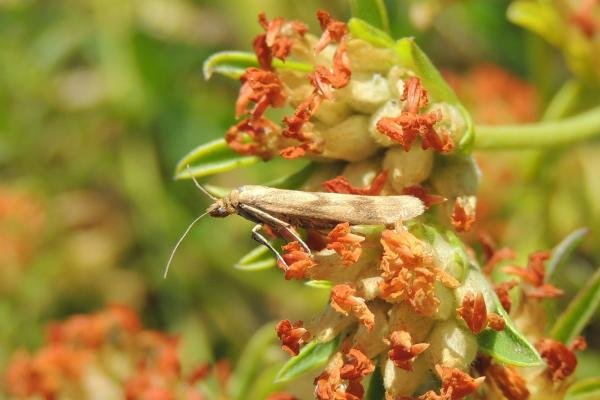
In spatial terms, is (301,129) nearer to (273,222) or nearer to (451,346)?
(273,222)

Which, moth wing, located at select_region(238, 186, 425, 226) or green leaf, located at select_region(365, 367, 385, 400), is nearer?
moth wing, located at select_region(238, 186, 425, 226)

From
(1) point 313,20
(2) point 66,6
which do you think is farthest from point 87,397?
(2) point 66,6

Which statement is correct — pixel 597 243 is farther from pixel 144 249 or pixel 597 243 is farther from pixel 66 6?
pixel 66 6

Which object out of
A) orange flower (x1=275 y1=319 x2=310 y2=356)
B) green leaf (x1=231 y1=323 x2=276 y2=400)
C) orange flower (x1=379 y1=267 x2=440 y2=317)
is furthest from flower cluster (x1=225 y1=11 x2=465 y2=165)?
green leaf (x1=231 y1=323 x2=276 y2=400)

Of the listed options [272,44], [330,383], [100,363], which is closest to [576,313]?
[330,383]

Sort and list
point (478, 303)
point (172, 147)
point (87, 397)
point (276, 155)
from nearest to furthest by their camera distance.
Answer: point (478, 303) < point (276, 155) < point (87, 397) < point (172, 147)

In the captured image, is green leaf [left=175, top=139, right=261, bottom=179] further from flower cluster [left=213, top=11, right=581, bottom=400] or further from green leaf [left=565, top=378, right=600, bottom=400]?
green leaf [left=565, top=378, right=600, bottom=400]

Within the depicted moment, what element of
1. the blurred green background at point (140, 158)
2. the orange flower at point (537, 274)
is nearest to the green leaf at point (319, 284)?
the orange flower at point (537, 274)
